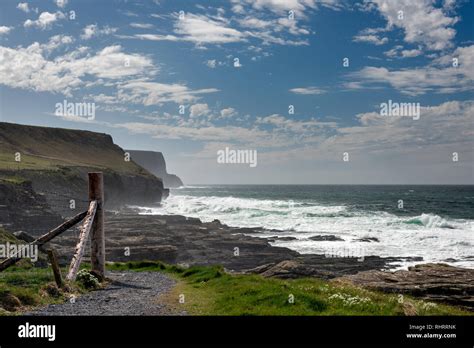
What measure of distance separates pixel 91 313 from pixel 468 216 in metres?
93.8

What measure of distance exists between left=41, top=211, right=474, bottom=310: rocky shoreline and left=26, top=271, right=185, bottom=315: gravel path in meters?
9.19

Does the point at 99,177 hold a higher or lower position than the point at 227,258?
higher

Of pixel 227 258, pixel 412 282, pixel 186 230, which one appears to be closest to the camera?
pixel 412 282

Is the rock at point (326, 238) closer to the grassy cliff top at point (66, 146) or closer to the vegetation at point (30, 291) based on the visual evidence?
the vegetation at point (30, 291)

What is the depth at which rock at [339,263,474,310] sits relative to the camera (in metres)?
20.2

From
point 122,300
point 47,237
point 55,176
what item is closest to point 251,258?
point 47,237

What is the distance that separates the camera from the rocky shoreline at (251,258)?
21.4m

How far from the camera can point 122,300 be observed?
52.9 ft

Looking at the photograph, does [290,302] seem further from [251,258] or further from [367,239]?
[367,239]

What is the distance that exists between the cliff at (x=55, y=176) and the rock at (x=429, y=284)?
53.7 feet

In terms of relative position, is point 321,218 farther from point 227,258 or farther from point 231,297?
point 231,297

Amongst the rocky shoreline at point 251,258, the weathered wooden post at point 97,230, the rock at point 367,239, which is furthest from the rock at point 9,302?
the rock at point 367,239

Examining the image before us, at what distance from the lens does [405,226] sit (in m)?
71.3
